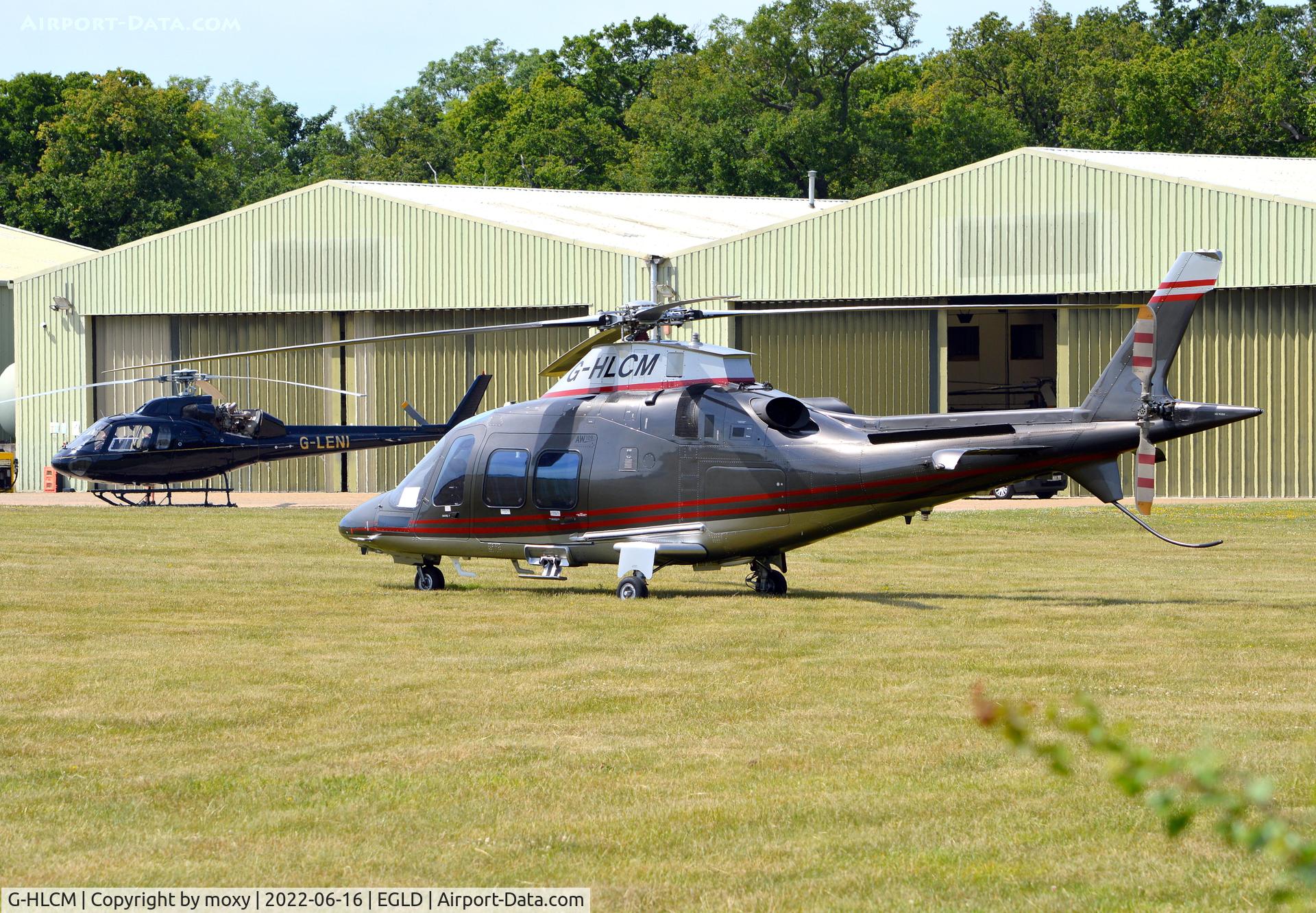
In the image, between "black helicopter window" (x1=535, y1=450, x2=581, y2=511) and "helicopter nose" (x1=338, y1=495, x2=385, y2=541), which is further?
"helicopter nose" (x1=338, y1=495, x2=385, y2=541)

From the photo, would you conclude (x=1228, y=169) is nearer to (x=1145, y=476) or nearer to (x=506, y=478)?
(x=506, y=478)

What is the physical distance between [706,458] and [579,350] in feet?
6.68

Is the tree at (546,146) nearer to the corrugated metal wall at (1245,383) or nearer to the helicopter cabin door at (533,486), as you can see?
the corrugated metal wall at (1245,383)

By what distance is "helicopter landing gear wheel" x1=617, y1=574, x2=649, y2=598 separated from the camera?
18.1 meters

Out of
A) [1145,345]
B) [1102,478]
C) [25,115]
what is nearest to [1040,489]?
[1102,478]

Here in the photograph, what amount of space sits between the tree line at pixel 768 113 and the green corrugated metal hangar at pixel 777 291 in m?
24.1

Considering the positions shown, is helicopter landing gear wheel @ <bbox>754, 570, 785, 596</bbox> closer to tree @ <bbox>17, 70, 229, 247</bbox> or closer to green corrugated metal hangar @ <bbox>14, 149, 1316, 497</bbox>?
green corrugated metal hangar @ <bbox>14, 149, 1316, 497</bbox>

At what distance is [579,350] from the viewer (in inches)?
743

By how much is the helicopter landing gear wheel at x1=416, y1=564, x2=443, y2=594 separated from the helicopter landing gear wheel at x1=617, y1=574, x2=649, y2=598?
282 cm

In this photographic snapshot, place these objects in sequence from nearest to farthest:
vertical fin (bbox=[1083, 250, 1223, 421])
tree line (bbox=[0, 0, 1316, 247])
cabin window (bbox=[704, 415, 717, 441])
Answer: vertical fin (bbox=[1083, 250, 1223, 421]), cabin window (bbox=[704, 415, 717, 441]), tree line (bbox=[0, 0, 1316, 247])

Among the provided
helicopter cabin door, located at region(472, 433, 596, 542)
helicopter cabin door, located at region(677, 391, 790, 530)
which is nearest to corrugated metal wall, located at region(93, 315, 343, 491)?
helicopter cabin door, located at region(472, 433, 596, 542)

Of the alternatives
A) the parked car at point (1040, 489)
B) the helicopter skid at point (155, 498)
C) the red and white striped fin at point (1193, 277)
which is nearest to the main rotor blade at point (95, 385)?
the helicopter skid at point (155, 498)

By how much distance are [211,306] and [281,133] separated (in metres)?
96.7

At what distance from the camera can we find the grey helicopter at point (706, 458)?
15.9 meters
